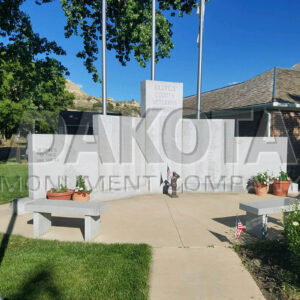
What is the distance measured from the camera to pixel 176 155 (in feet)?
32.9

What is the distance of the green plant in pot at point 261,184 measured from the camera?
31.6 feet

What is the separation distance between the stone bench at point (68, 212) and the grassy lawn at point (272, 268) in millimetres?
2970

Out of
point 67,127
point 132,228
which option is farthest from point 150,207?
point 67,127

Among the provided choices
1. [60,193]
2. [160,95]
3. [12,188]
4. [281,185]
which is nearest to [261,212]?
[281,185]

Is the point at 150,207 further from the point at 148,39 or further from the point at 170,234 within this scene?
the point at 148,39

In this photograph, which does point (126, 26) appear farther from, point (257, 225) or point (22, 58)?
point (257, 225)

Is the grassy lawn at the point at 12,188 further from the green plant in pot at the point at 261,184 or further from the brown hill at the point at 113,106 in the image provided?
the brown hill at the point at 113,106

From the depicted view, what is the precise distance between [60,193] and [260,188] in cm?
721

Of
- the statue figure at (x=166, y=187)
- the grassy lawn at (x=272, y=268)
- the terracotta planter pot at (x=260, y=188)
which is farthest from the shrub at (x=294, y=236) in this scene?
the statue figure at (x=166, y=187)

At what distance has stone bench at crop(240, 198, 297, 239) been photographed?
5439 millimetres

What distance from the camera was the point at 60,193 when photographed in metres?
7.62

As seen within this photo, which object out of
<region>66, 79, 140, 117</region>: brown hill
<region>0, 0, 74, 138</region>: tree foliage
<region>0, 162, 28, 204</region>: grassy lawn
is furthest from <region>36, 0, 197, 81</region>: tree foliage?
<region>66, 79, 140, 117</region>: brown hill

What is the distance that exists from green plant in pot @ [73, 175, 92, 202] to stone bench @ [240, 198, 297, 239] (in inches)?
185

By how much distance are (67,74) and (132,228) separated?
13203 millimetres
